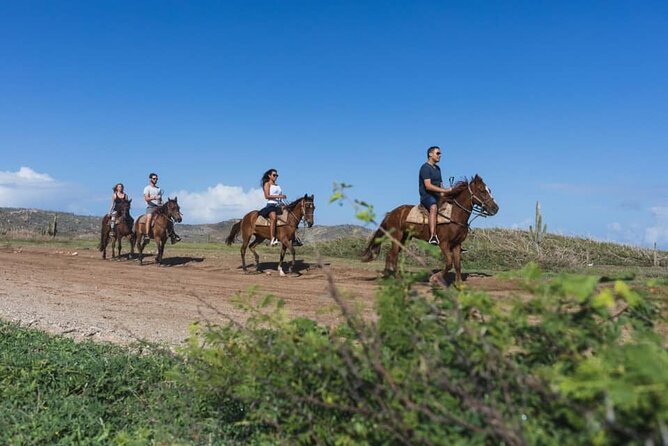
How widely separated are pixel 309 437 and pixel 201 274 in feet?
43.4

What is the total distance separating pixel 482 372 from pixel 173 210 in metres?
18.2

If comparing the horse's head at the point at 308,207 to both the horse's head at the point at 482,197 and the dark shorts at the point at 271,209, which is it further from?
the horse's head at the point at 482,197

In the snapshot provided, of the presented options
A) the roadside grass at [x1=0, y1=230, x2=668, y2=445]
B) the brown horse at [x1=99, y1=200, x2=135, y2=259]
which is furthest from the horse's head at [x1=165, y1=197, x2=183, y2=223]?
the roadside grass at [x1=0, y1=230, x2=668, y2=445]

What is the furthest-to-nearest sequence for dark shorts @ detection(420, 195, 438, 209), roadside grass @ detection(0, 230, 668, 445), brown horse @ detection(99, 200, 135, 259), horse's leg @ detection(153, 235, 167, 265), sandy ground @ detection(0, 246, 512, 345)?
brown horse @ detection(99, 200, 135, 259) < horse's leg @ detection(153, 235, 167, 265) < dark shorts @ detection(420, 195, 438, 209) < sandy ground @ detection(0, 246, 512, 345) < roadside grass @ detection(0, 230, 668, 445)

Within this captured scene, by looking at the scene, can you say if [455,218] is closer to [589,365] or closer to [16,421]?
[16,421]

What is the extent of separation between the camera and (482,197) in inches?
519

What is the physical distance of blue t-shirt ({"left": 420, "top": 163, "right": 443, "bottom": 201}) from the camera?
12.6 meters

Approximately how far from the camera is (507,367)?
2607 millimetres

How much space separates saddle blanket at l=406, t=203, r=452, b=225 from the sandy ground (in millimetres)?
1584

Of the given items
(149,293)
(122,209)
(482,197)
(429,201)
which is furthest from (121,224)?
(482,197)

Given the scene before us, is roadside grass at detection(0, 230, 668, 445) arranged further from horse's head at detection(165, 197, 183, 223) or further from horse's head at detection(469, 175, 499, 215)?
horse's head at detection(165, 197, 183, 223)

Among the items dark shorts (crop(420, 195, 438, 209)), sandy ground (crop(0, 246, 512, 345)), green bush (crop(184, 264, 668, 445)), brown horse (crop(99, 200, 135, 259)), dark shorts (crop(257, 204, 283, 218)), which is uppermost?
dark shorts (crop(420, 195, 438, 209))

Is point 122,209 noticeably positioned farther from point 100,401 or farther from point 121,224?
point 100,401

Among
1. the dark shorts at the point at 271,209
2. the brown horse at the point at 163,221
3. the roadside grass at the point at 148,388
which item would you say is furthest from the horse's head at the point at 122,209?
the roadside grass at the point at 148,388
